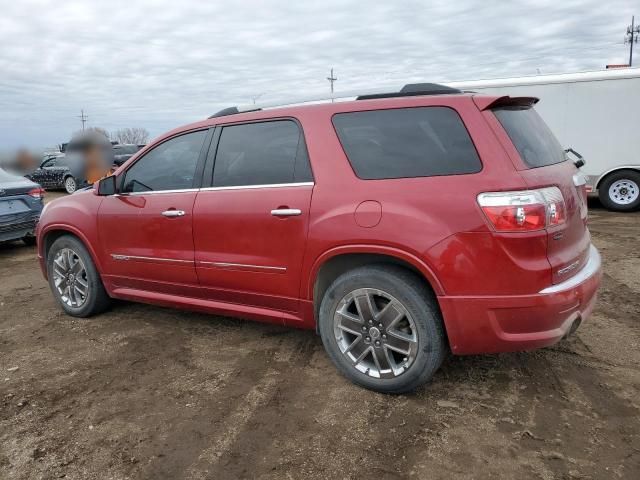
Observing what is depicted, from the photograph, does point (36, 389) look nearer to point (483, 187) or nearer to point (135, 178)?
point (135, 178)

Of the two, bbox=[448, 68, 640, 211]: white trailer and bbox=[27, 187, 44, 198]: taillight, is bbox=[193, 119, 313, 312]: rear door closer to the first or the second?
bbox=[27, 187, 44, 198]: taillight

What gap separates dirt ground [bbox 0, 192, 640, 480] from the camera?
8.34ft

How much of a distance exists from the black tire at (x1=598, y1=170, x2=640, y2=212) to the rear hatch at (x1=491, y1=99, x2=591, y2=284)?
8416 mm

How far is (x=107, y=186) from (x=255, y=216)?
165 centimetres

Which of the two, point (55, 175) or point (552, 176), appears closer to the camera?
point (552, 176)

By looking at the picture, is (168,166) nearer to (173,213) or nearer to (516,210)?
(173,213)

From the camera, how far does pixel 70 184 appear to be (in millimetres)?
17906

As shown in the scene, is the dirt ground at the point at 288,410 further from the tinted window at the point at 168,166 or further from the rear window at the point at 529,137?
the rear window at the point at 529,137

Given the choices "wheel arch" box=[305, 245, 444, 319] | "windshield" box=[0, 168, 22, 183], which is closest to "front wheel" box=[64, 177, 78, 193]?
"windshield" box=[0, 168, 22, 183]

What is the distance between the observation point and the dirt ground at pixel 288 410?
254cm

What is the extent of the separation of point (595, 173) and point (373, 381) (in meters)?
9.49

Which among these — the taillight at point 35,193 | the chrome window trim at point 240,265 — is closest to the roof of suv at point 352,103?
the chrome window trim at point 240,265

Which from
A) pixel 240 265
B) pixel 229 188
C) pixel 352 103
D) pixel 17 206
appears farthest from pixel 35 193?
pixel 352 103

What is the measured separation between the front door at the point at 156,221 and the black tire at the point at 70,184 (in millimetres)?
14694
